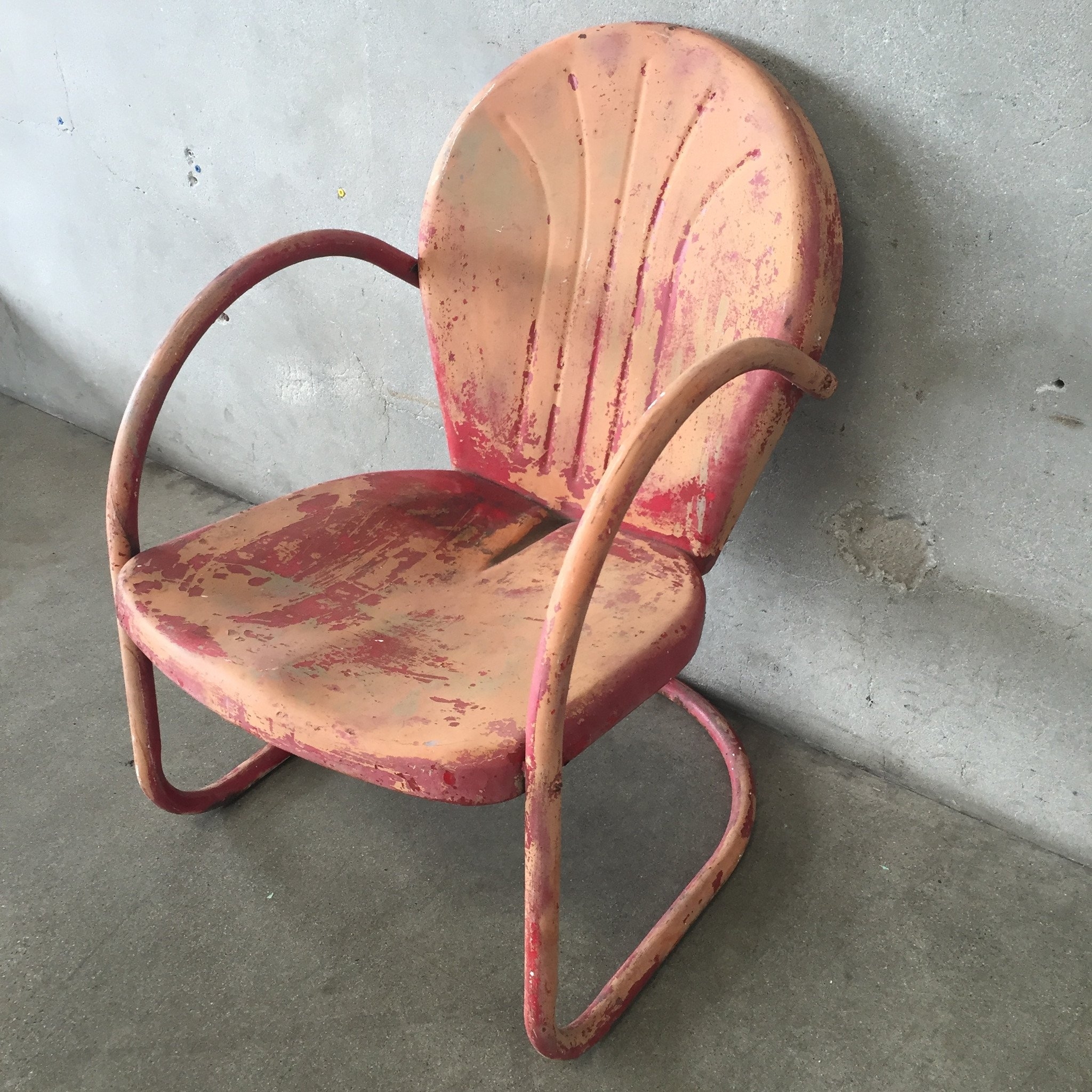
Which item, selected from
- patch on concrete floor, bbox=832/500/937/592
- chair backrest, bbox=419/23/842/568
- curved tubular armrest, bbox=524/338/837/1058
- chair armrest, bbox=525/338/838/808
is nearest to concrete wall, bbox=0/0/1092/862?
patch on concrete floor, bbox=832/500/937/592

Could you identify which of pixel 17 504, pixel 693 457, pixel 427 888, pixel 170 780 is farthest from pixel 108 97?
pixel 427 888

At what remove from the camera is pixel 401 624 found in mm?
941

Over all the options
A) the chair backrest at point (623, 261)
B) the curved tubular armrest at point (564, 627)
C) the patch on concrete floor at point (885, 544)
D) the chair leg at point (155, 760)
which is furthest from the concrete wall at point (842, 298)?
the chair leg at point (155, 760)

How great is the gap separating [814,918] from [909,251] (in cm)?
72

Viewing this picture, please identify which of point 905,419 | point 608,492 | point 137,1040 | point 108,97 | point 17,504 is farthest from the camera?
point 17,504

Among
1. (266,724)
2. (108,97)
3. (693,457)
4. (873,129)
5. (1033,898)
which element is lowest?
(1033,898)

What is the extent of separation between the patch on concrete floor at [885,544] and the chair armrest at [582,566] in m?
0.45

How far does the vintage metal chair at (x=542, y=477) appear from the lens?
796 mm

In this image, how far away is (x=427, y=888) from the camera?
3.72ft

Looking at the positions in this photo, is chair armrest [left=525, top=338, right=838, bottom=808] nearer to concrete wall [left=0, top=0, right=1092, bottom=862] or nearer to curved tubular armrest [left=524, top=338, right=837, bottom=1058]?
curved tubular armrest [left=524, top=338, right=837, bottom=1058]

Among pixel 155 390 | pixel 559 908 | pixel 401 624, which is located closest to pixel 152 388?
pixel 155 390

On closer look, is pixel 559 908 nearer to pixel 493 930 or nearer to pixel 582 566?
pixel 493 930

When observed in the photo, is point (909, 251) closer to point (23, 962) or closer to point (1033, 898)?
point (1033, 898)

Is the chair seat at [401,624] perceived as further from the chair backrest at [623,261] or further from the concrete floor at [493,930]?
the concrete floor at [493,930]
